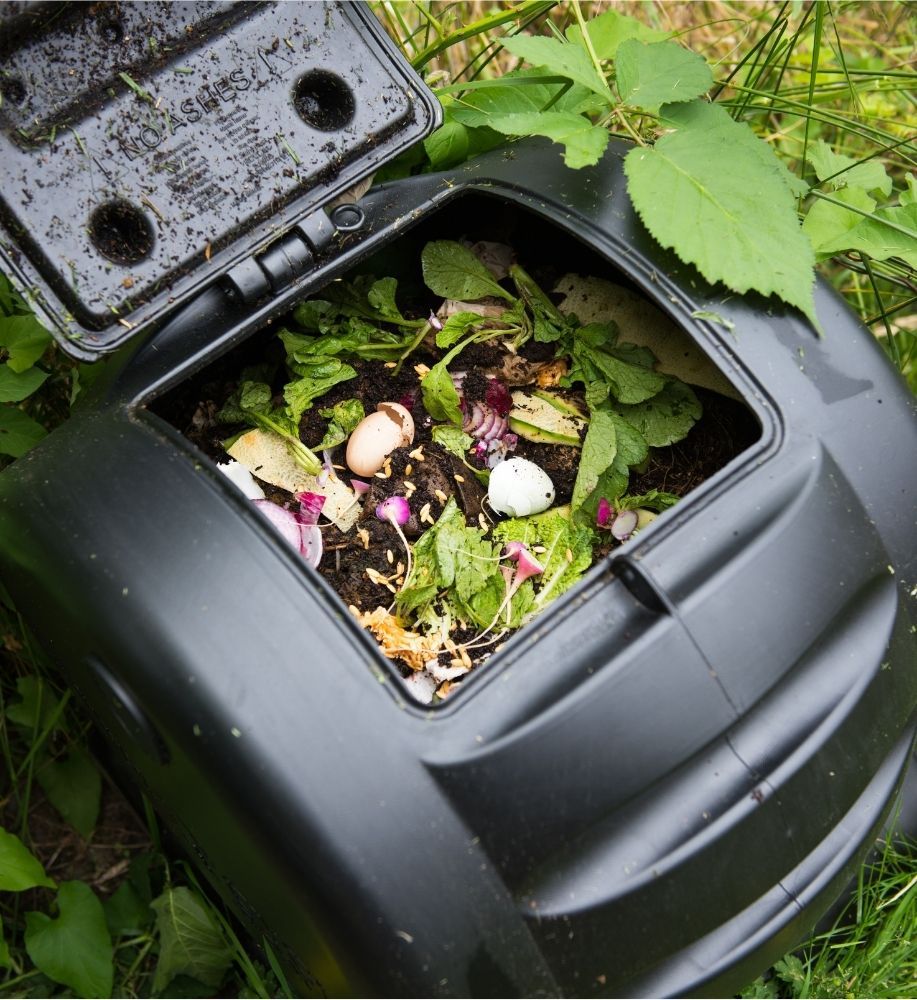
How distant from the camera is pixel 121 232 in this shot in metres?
1.10

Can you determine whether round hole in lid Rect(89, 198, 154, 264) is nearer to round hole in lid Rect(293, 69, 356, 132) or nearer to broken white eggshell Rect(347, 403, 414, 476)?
round hole in lid Rect(293, 69, 356, 132)

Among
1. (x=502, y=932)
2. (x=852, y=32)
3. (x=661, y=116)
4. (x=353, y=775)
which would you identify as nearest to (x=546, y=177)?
(x=661, y=116)

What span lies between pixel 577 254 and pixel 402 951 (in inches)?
36.4

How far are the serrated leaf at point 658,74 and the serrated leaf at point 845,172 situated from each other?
10.8 inches

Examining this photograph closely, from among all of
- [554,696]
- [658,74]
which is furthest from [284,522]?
[658,74]

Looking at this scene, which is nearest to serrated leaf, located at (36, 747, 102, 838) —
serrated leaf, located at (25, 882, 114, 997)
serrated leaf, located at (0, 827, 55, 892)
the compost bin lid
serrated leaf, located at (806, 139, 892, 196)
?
serrated leaf, located at (25, 882, 114, 997)

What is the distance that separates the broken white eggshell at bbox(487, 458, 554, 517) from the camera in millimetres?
1270

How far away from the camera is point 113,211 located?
1.08m

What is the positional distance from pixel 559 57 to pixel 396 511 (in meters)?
0.59

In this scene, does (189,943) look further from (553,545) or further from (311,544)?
(553,545)

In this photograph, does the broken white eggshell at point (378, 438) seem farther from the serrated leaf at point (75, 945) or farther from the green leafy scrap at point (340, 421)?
the serrated leaf at point (75, 945)

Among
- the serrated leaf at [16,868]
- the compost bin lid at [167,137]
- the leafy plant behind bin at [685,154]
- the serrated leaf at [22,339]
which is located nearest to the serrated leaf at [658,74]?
the leafy plant behind bin at [685,154]

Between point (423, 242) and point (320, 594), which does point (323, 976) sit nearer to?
point (320, 594)

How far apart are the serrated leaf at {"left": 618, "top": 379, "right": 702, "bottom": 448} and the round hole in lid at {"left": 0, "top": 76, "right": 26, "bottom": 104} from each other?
81 centimetres
